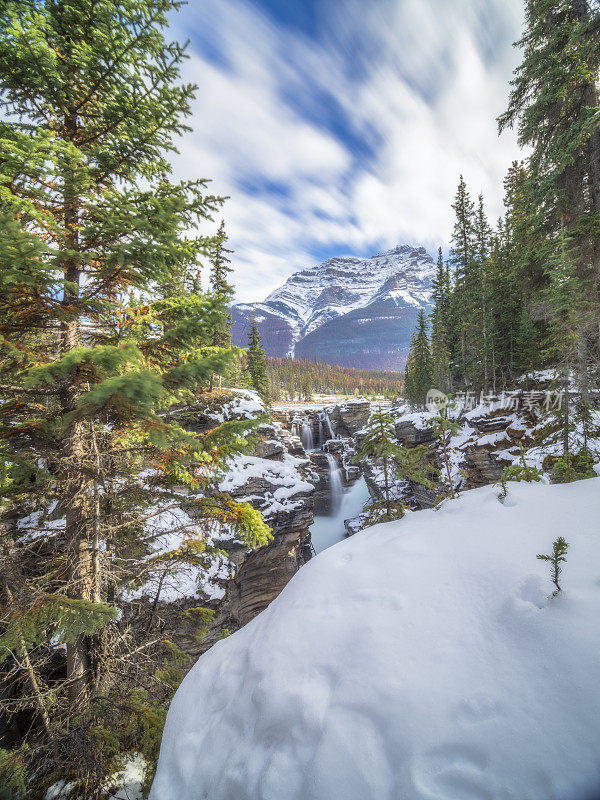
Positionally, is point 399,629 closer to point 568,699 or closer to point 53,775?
point 568,699

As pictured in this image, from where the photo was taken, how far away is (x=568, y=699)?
70.8 inches

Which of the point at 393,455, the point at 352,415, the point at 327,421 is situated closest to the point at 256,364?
the point at 352,415

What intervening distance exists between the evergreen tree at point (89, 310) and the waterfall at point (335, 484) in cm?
3772

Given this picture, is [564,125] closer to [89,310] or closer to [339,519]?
[89,310]

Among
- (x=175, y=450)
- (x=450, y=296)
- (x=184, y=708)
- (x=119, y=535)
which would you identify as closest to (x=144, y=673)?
(x=119, y=535)

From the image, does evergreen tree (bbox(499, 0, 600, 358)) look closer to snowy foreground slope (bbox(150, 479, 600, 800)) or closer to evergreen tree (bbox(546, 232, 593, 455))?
evergreen tree (bbox(546, 232, 593, 455))

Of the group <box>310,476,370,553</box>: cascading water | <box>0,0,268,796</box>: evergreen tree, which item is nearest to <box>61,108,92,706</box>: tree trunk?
<box>0,0,268,796</box>: evergreen tree

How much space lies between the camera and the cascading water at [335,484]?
41.1m

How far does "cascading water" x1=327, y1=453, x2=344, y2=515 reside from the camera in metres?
41.1

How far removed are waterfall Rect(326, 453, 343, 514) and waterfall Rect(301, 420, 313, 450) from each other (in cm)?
1047

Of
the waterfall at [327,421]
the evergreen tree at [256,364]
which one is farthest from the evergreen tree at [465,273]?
the waterfall at [327,421]

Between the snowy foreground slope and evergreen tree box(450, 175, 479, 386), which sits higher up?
evergreen tree box(450, 175, 479, 386)

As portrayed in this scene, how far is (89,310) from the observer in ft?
15.3

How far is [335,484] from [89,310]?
138 ft
